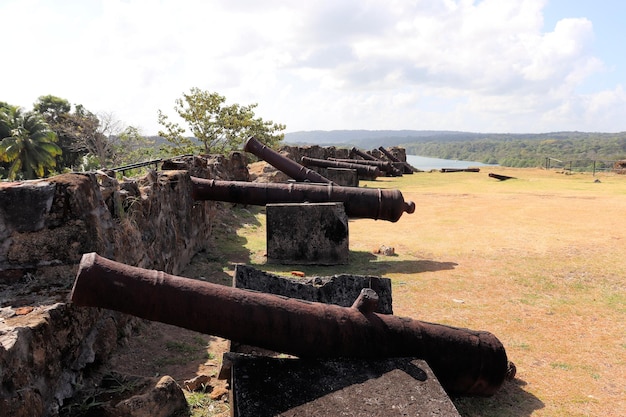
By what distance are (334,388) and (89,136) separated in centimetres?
3242

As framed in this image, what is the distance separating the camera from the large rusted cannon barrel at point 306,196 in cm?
917

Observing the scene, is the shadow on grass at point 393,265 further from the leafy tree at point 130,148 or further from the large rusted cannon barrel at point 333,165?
the leafy tree at point 130,148

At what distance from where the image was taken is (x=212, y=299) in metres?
3.22

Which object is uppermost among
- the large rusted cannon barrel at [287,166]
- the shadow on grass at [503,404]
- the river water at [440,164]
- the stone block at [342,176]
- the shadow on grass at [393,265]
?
the large rusted cannon barrel at [287,166]

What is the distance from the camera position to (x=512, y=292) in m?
7.09

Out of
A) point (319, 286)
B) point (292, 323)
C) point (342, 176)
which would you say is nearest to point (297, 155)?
point (342, 176)

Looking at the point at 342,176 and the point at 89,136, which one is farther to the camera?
the point at 89,136

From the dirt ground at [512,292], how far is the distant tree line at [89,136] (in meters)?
21.2

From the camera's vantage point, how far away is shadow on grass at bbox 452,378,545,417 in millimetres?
3881

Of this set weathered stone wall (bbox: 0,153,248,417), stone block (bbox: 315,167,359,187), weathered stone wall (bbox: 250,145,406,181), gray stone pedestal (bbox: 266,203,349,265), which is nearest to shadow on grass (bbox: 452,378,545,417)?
weathered stone wall (bbox: 0,153,248,417)

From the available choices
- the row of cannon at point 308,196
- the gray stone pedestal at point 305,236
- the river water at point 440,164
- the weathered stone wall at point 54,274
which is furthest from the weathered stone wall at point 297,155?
the river water at point 440,164

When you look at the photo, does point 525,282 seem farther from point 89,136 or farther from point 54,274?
point 89,136

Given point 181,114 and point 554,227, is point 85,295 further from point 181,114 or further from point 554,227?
point 181,114

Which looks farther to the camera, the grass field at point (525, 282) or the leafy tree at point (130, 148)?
the leafy tree at point (130, 148)
